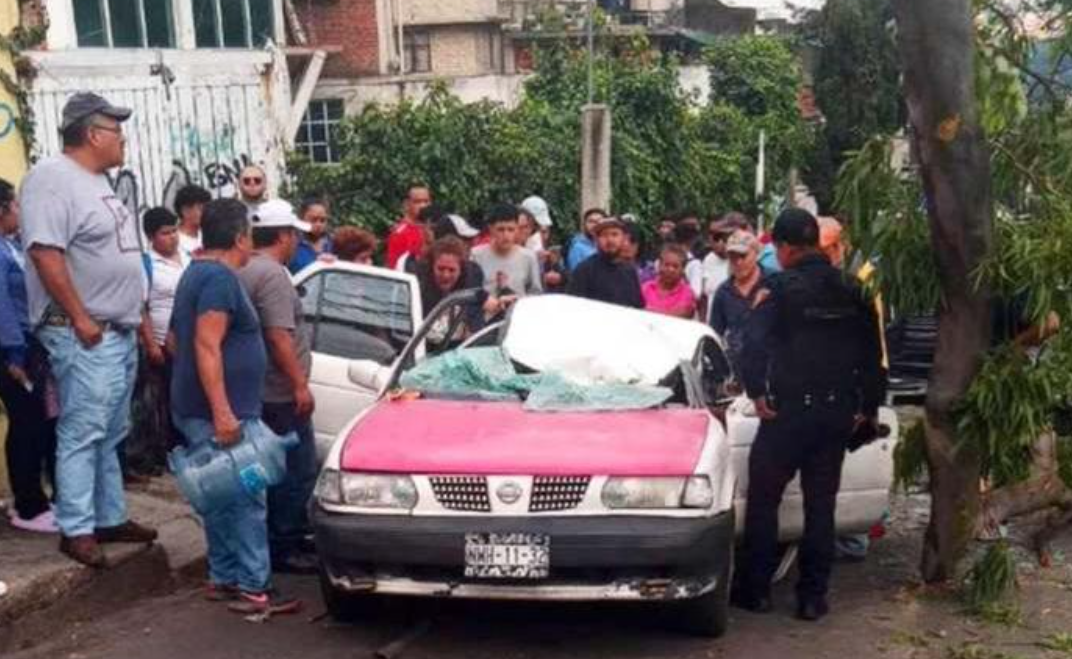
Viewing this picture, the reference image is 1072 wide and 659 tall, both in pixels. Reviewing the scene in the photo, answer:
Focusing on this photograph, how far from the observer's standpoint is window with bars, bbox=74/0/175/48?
11359 millimetres

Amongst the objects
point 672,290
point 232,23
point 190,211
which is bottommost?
point 672,290

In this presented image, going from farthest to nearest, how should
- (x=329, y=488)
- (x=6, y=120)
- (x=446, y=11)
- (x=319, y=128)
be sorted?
(x=446, y=11), (x=319, y=128), (x=6, y=120), (x=329, y=488)

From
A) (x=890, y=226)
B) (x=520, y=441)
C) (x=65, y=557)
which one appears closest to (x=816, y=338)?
(x=890, y=226)

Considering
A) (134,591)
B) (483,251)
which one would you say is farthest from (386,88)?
(134,591)

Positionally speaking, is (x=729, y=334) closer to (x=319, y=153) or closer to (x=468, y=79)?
(x=319, y=153)

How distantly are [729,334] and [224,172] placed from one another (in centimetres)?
511

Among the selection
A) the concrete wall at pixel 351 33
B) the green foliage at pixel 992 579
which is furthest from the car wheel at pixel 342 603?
the concrete wall at pixel 351 33

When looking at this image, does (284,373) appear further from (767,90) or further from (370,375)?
(767,90)

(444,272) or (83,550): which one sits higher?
(444,272)

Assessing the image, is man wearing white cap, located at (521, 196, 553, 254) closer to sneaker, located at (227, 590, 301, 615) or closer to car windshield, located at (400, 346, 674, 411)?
car windshield, located at (400, 346, 674, 411)

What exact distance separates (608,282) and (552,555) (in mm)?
4420

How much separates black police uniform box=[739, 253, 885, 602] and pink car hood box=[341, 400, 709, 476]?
38 cm

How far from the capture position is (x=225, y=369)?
20.2ft

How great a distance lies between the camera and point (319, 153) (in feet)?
87.1
